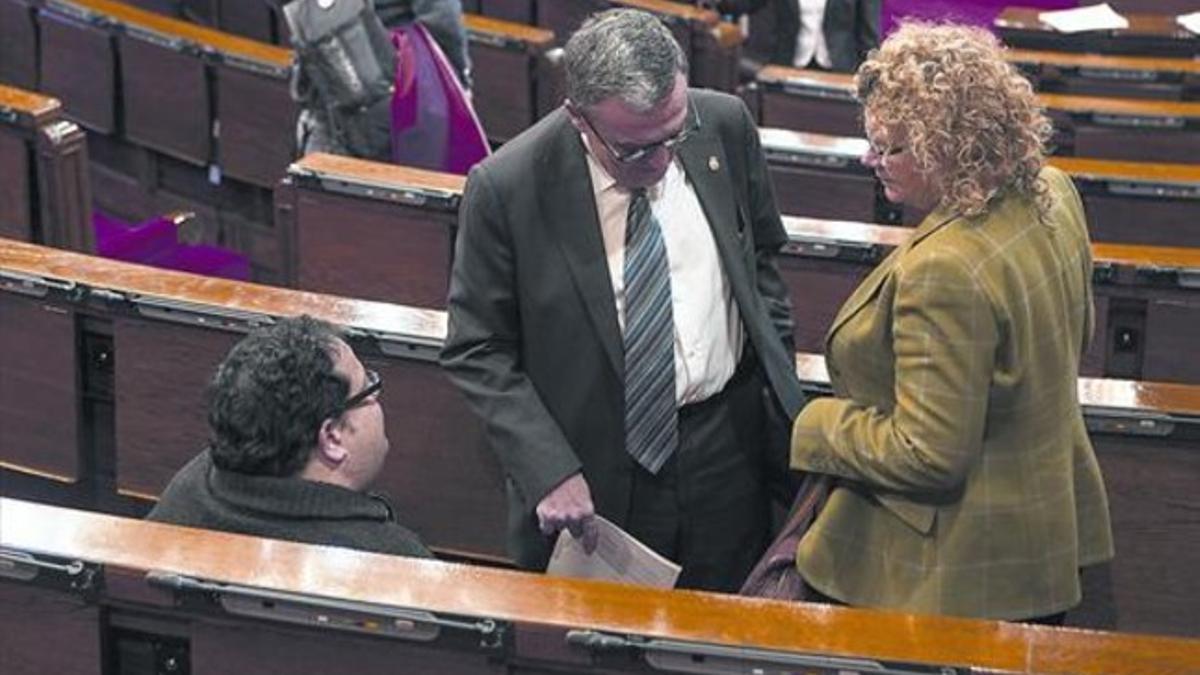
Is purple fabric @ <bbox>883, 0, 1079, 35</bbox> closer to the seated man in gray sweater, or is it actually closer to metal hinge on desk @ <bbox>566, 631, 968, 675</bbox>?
the seated man in gray sweater

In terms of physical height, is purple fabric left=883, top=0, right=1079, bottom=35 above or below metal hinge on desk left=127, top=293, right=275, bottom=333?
below

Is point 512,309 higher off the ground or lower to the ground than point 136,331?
higher

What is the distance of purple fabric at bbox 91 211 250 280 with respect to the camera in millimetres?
2240

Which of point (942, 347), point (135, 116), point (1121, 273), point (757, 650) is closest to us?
point (757, 650)

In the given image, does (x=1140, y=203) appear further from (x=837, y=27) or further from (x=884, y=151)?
(x=837, y=27)

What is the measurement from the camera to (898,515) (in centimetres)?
121

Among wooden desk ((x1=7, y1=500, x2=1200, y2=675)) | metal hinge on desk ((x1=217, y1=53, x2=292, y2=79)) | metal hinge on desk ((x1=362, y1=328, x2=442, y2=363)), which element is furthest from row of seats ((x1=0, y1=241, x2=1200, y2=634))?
metal hinge on desk ((x1=217, y1=53, x2=292, y2=79))

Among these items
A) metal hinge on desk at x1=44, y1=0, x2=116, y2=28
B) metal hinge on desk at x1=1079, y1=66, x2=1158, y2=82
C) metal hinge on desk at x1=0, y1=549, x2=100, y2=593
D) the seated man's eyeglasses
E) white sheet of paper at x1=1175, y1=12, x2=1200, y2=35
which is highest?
the seated man's eyeglasses

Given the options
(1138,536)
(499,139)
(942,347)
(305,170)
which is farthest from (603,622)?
(499,139)

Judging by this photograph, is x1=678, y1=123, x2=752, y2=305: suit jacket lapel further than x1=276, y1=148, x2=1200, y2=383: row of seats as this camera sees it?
No

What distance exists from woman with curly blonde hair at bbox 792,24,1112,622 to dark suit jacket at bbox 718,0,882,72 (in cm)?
205

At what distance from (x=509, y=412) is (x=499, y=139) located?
142cm

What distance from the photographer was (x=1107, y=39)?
3004 mm

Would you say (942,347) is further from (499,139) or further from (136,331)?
(499,139)
